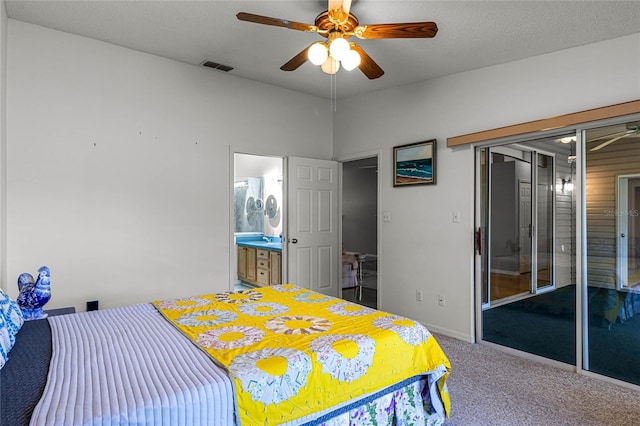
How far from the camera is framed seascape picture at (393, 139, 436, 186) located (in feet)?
13.0

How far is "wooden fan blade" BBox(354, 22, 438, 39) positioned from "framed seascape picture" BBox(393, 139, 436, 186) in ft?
5.77

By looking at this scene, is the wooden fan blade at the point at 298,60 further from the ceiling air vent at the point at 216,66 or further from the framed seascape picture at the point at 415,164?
the framed seascape picture at the point at 415,164

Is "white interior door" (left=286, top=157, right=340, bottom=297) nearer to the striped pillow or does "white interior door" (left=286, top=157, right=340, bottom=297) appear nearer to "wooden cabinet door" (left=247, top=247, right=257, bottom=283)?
"wooden cabinet door" (left=247, top=247, right=257, bottom=283)

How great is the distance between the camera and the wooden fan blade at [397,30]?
7.35 feet

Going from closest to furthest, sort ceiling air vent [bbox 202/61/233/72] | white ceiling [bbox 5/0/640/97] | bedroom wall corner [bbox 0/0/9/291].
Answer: white ceiling [bbox 5/0/640/97], bedroom wall corner [bbox 0/0/9/291], ceiling air vent [bbox 202/61/233/72]

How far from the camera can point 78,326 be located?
2018 millimetres

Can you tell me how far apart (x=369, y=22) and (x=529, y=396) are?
9.62ft

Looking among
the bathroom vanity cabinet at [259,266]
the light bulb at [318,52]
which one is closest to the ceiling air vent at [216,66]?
the light bulb at [318,52]

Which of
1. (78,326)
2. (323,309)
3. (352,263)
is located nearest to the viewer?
(78,326)

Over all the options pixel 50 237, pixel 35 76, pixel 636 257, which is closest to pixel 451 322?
pixel 636 257

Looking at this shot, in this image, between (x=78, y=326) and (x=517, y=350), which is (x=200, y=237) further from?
(x=517, y=350)

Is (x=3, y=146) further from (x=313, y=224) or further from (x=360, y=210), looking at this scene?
(x=360, y=210)

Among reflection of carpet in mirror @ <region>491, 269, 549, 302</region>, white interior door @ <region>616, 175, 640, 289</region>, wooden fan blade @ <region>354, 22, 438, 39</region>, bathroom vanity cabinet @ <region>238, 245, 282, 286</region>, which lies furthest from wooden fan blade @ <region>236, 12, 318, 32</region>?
bathroom vanity cabinet @ <region>238, 245, 282, 286</region>

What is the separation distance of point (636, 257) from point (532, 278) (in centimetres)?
84
